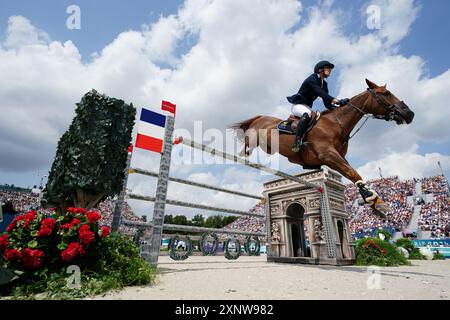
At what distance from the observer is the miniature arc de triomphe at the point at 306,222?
8.69 metres

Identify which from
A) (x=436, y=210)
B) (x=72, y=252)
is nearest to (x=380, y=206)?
(x=72, y=252)

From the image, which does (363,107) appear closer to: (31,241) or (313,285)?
(313,285)

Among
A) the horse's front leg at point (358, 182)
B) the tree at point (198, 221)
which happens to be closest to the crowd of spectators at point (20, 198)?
the tree at point (198, 221)

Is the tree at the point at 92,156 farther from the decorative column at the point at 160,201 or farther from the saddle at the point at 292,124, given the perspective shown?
the saddle at the point at 292,124

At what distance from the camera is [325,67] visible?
513cm

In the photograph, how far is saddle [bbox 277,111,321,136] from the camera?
4.99m

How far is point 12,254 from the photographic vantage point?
127 inches

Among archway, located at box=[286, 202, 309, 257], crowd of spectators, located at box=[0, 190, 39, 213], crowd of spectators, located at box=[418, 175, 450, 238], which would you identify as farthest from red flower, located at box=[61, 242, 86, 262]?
crowd of spectators, located at box=[418, 175, 450, 238]

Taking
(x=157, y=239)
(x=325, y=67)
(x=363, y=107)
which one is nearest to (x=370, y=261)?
(x=363, y=107)

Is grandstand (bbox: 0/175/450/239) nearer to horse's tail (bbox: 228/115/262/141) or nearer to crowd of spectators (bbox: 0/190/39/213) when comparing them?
crowd of spectators (bbox: 0/190/39/213)

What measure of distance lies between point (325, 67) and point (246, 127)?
6.79 feet

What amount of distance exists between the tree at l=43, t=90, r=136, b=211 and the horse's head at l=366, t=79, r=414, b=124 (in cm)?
511

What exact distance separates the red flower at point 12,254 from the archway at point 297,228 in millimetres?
8272

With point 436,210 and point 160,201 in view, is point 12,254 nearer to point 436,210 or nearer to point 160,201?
point 160,201
